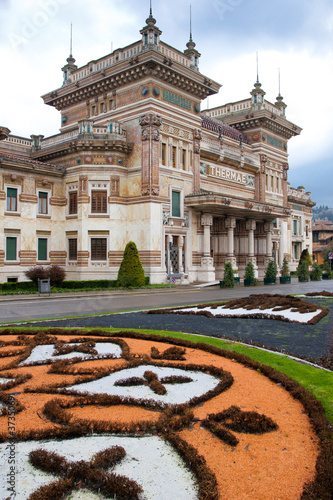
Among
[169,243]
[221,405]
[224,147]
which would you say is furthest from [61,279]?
[221,405]

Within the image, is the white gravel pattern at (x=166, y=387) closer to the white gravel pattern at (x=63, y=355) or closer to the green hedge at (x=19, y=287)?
the white gravel pattern at (x=63, y=355)

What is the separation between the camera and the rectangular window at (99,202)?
116ft

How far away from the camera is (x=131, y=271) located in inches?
1235

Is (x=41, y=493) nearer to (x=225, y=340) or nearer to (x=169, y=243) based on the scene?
(x=225, y=340)

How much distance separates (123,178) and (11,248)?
10.5 m

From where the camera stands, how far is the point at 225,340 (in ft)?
34.1

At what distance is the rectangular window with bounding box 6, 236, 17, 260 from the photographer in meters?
33.5

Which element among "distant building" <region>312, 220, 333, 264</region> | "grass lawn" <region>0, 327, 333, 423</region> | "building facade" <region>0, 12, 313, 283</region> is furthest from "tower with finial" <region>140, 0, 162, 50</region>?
"distant building" <region>312, 220, 333, 264</region>

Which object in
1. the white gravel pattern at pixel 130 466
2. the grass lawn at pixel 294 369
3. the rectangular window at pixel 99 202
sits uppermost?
the rectangular window at pixel 99 202

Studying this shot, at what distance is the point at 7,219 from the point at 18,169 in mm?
4097

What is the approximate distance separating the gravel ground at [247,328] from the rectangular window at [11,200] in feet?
72.4

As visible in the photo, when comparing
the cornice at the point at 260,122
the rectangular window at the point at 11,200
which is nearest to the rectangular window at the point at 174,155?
the rectangular window at the point at 11,200

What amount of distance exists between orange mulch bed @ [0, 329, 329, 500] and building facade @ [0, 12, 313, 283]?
26886mm

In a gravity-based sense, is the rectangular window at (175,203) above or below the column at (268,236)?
above
